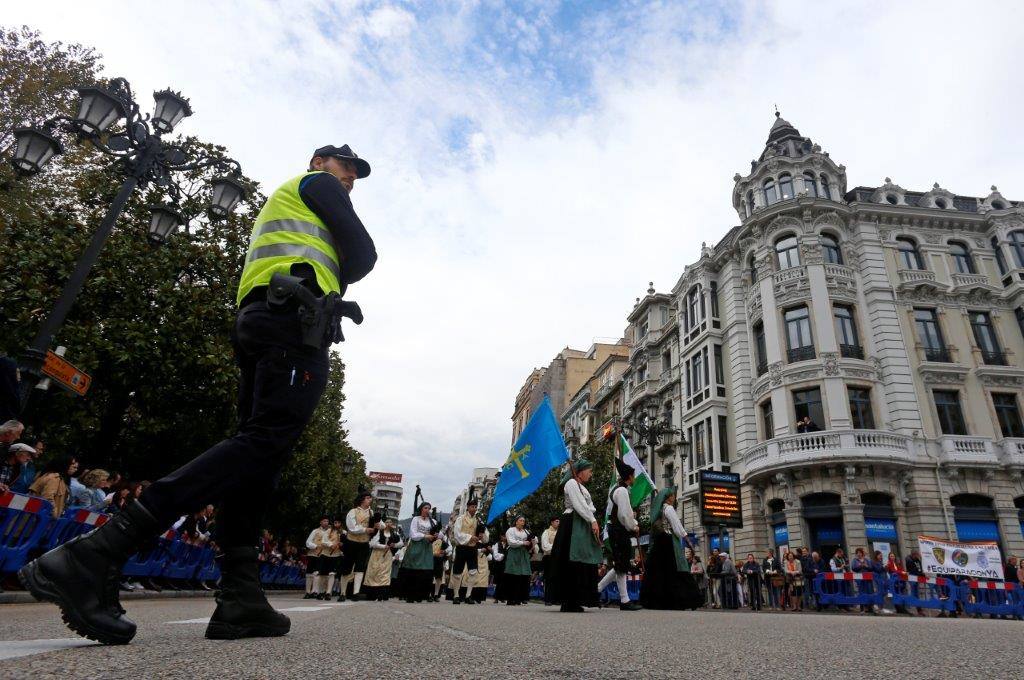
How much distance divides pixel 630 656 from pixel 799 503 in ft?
80.0

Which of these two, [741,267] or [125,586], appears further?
[741,267]

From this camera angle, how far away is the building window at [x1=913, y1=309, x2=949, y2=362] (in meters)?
25.6

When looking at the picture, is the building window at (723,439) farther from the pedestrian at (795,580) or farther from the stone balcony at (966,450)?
the pedestrian at (795,580)

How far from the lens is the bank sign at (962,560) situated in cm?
1467

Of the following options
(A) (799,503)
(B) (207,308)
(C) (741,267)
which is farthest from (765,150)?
(B) (207,308)

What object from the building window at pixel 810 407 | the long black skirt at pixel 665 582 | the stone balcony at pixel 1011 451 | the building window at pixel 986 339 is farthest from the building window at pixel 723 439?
the long black skirt at pixel 665 582

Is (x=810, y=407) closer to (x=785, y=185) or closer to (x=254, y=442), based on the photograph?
(x=785, y=185)

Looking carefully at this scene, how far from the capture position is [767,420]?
26.6m

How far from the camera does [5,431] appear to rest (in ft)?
20.9

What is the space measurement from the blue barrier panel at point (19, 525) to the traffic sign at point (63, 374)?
1.38m

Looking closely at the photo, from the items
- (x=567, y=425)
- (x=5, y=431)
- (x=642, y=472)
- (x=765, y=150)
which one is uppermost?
(x=765, y=150)

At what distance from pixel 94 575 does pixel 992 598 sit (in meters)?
18.2

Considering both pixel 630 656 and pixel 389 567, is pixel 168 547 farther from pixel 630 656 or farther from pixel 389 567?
pixel 630 656

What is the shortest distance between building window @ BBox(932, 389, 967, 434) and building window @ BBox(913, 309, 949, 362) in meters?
1.46
